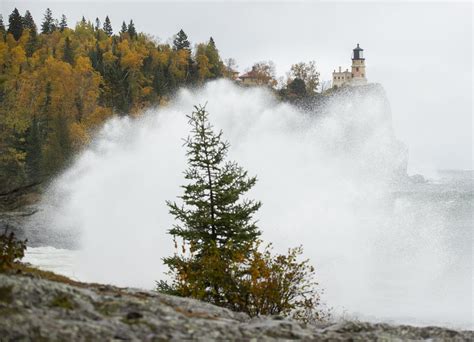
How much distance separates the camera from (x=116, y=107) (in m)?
102

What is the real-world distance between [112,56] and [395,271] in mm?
95653

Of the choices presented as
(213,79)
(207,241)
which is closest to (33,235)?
(207,241)

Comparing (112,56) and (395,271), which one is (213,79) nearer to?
(112,56)

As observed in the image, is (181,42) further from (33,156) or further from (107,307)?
(107,307)

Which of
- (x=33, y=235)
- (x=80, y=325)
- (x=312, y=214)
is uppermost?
(x=312, y=214)

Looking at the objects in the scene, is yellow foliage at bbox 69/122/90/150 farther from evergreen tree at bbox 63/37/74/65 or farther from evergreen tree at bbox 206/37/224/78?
evergreen tree at bbox 206/37/224/78

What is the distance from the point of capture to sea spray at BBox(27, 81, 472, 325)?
36781 millimetres

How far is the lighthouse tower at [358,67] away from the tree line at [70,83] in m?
35.6

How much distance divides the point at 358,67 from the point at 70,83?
8588 centimetres

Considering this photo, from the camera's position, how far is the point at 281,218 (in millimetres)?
51844

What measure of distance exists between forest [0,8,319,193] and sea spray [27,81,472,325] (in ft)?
13.6

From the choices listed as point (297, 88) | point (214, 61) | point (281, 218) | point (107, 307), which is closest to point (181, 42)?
point (214, 61)

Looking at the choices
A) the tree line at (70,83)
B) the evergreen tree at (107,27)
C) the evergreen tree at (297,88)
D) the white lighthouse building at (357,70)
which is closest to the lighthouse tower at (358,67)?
the white lighthouse building at (357,70)

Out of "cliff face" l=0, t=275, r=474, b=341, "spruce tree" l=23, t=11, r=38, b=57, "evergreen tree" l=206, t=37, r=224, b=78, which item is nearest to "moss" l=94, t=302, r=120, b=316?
"cliff face" l=0, t=275, r=474, b=341
